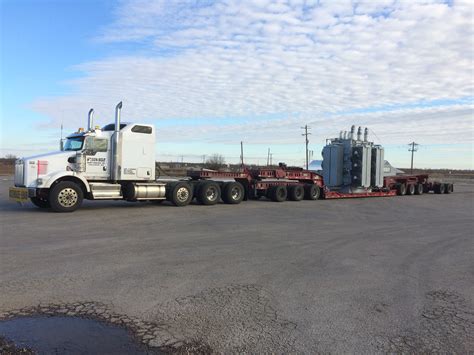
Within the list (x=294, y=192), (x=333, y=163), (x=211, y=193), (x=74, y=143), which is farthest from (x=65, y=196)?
(x=333, y=163)

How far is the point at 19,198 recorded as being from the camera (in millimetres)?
15117

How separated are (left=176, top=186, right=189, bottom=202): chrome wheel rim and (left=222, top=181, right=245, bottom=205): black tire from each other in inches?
90.3

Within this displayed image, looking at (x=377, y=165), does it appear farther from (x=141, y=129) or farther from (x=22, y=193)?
(x=22, y=193)

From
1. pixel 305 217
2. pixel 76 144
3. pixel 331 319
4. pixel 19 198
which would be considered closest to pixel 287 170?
pixel 305 217

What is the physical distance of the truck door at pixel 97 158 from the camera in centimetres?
1599

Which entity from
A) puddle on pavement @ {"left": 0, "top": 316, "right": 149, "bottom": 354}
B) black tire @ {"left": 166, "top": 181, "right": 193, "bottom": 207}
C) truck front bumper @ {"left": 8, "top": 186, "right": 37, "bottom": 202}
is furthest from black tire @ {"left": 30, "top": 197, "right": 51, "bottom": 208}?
puddle on pavement @ {"left": 0, "top": 316, "right": 149, "bottom": 354}

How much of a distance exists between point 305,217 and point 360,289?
8870 mm

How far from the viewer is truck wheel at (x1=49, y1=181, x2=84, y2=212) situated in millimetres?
14648

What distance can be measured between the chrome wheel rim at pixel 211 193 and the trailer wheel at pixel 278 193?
381cm

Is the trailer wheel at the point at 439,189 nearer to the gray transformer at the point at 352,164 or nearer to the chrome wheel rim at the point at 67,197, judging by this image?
the gray transformer at the point at 352,164

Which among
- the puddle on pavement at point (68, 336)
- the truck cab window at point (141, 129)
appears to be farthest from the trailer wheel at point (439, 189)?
the puddle on pavement at point (68, 336)

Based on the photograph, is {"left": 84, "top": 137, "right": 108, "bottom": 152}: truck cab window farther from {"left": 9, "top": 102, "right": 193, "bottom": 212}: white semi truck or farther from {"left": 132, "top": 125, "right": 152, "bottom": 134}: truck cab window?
{"left": 132, "top": 125, "right": 152, "bottom": 134}: truck cab window

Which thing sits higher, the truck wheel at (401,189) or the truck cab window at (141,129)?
the truck cab window at (141,129)

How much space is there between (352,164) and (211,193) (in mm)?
11042
